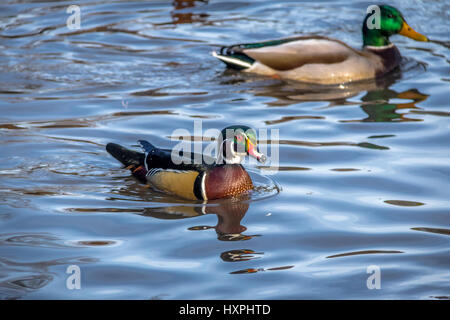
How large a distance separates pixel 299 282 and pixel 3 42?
8821 millimetres

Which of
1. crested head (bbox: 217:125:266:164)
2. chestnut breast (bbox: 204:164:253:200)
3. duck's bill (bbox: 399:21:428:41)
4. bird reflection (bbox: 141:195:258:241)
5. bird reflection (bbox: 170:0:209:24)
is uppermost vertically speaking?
bird reflection (bbox: 170:0:209:24)

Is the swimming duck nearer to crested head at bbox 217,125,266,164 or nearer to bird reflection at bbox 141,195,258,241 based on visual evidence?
crested head at bbox 217,125,266,164

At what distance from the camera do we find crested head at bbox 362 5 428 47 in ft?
40.8

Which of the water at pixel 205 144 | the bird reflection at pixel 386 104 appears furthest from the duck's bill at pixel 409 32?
the bird reflection at pixel 386 104

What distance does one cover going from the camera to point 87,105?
10.8 meters

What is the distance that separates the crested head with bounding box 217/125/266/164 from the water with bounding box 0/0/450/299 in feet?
1.44

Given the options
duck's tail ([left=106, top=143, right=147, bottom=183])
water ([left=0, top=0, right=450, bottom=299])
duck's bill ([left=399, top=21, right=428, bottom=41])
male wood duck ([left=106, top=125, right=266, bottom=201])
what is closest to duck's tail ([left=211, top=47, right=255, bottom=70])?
water ([left=0, top=0, right=450, bottom=299])

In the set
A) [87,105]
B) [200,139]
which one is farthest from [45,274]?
[87,105]

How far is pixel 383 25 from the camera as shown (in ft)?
40.9

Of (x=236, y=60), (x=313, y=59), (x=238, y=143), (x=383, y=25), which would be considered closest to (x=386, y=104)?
(x=313, y=59)

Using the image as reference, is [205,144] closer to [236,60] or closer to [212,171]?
[212,171]

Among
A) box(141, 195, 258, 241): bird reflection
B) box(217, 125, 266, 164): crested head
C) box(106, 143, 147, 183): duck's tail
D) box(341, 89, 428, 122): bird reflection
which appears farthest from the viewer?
box(341, 89, 428, 122): bird reflection

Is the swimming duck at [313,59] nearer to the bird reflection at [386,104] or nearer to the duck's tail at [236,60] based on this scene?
the duck's tail at [236,60]
